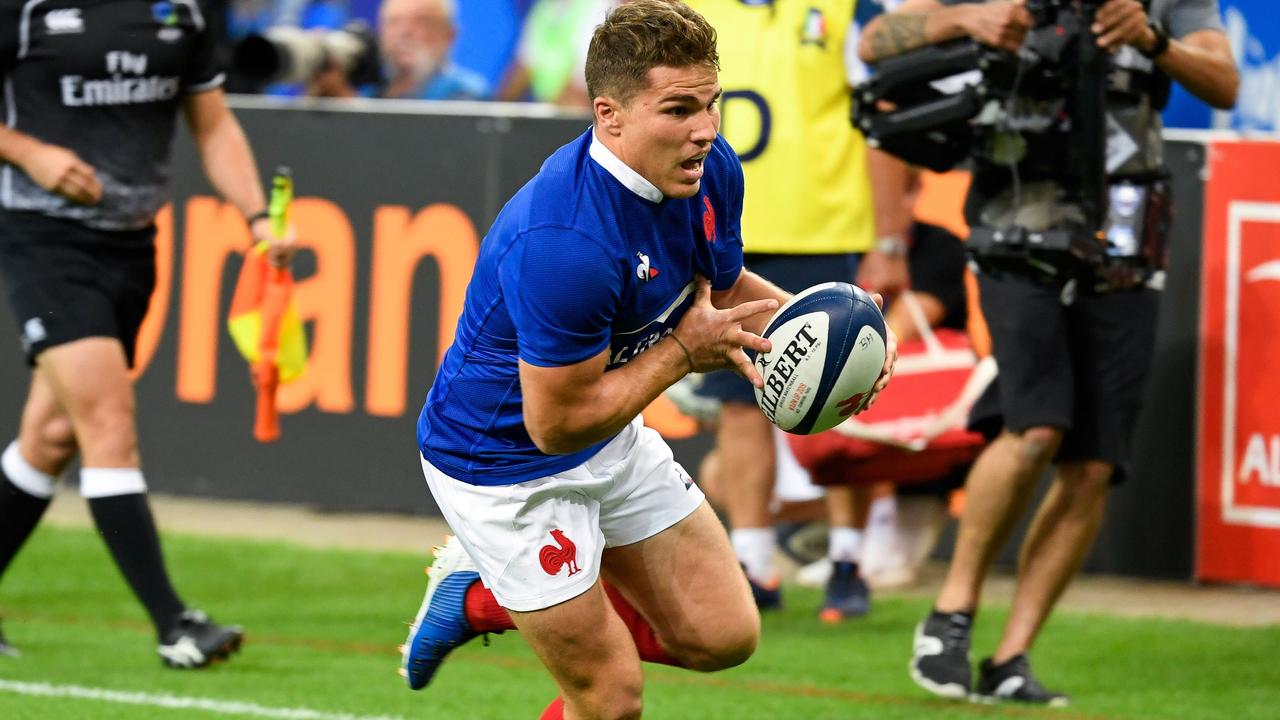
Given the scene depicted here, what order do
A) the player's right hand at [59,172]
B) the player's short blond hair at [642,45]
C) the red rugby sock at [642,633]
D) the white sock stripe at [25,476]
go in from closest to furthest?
the player's short blond hair at [642,45] < the red rugby sock at [642,633] < the player's right hand at [59,172] < the white sock stripe at [25,476]

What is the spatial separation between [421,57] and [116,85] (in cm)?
537

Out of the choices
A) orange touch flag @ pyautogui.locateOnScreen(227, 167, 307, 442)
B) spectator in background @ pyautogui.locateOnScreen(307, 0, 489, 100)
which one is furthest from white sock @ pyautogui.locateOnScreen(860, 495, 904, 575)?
spectator in background @ pyautogui.locateOnScreen(307, 0, 489, 100)

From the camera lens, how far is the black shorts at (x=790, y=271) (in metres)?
7.32

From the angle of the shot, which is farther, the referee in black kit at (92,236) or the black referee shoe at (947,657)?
the referee in black kit at (92,236)

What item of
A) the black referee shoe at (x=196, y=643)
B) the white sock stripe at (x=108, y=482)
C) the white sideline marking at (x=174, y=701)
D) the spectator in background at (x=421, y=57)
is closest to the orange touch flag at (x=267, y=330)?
the white sock stripe at (x=108, y=482)

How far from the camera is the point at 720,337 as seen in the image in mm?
4211

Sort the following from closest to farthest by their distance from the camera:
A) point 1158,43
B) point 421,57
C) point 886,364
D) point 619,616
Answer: point 886,364 < point 619,616 < point 1158,43 < point 421,57

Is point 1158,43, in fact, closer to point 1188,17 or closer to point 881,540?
point 1188,17

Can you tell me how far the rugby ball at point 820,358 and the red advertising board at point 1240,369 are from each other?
3837 millimetres

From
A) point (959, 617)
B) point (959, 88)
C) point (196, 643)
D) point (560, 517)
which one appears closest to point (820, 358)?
Result: point (560, 517)

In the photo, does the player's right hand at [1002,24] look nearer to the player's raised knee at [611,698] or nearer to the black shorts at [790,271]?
the black shorts at [790,271]

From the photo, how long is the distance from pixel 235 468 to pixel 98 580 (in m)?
1.63

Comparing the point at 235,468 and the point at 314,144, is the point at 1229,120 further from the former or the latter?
the point at 235,468

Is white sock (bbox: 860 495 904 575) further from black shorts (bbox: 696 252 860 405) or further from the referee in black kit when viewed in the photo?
the referee in black kit
